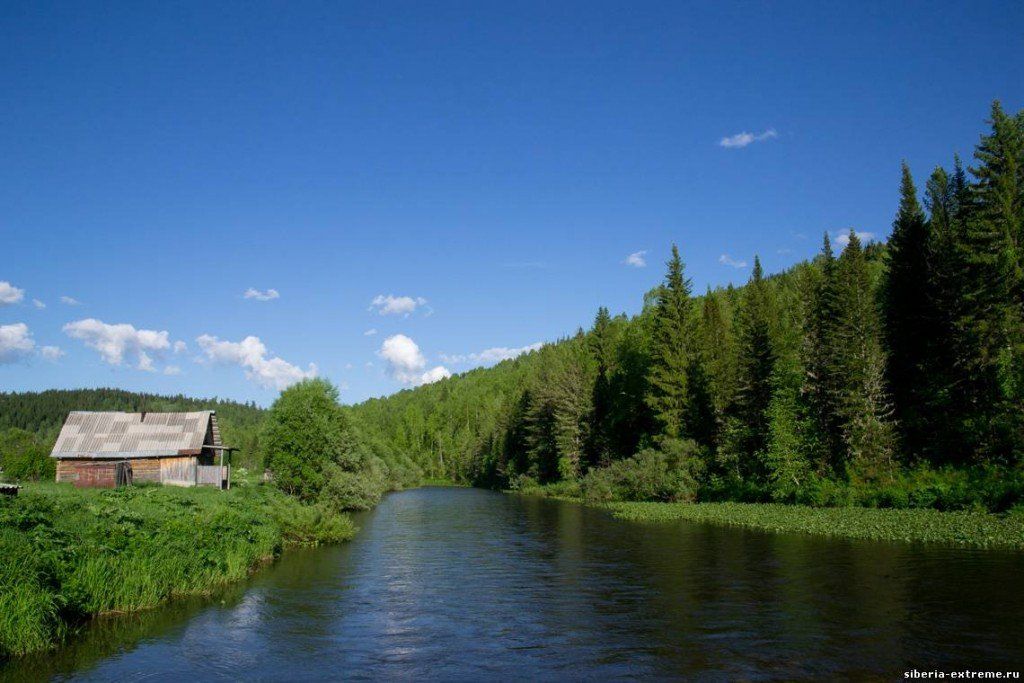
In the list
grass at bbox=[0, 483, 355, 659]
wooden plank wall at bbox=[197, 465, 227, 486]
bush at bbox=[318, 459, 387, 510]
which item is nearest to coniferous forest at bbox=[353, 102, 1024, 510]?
bush at bbox=[318, 459, 387, 510]

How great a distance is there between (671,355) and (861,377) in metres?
20.7

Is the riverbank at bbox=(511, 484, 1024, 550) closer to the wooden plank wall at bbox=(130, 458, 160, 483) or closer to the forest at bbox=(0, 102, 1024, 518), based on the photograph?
the forest at bbox=(0, 102, 1024, 518)

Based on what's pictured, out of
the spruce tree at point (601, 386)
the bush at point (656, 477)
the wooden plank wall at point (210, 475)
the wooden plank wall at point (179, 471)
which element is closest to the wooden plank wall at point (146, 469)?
the wooden plank wall at point (179, 471)

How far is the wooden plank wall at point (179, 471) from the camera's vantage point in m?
46.8

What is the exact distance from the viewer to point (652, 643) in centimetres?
1675

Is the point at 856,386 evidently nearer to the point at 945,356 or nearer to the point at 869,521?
the point at 945,356

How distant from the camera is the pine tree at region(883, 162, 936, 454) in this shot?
4718cm

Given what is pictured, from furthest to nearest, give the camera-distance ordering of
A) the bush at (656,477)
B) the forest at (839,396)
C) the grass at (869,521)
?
1. the bush at (656,477)
2. the forest at (839,396)
3. the grass at (869,521)

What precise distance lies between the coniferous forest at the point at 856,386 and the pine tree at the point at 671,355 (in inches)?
5.9

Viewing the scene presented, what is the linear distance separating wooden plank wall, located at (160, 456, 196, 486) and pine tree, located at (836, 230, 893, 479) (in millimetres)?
47284

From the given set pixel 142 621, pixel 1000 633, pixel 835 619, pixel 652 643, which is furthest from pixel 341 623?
pixel 1000 633

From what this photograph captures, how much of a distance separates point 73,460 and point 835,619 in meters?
48.6

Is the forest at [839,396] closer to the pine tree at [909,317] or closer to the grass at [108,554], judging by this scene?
the pine tree at [909,317]

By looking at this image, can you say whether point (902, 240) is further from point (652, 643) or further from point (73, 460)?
point (73, 460)
